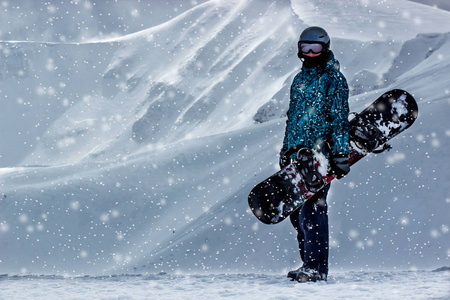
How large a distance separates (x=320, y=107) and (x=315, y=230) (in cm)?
102

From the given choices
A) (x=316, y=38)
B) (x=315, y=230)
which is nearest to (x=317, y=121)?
(x=316, y=38)

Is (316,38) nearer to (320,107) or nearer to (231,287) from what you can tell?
(320,107)

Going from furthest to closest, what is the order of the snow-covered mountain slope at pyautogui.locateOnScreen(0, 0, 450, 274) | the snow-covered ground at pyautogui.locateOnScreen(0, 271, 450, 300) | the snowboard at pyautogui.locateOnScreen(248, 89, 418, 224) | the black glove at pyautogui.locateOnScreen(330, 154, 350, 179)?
the snow-covered mountain slope at pyautogui.locateOnScreen(0, 0, 450, 274), the snowboard at pyautogui.locateOnScreen(248, 89, 418, 224), the black glove at pyautogui.locateOnScreen(330, 154, 350, 179), the snow-covered ground at pyautogui.locateOnScreen(0, 271, 450, 300)

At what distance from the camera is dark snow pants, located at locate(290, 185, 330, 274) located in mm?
4500

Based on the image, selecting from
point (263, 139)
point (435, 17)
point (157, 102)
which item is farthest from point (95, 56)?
point (263, 139)

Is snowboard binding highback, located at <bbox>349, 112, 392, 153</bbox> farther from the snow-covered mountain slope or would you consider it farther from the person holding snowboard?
the snow-covered mountain slope

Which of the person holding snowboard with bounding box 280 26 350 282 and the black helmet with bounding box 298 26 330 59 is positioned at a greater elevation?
the black helmet with bounding box 298 26 330 59

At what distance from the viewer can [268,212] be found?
14.9ft

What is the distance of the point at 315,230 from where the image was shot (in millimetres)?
4516

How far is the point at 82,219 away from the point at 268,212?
6.57 meters

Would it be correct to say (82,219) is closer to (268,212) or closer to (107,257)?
(107,257)

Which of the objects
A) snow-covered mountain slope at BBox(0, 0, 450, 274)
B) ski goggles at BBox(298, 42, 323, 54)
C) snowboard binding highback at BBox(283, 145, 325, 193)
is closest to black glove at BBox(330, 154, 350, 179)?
snowboard binding highback at BBox(283, 145, 325, 193)

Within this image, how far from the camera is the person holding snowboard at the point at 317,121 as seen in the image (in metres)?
4.30

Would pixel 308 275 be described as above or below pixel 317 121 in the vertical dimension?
below
